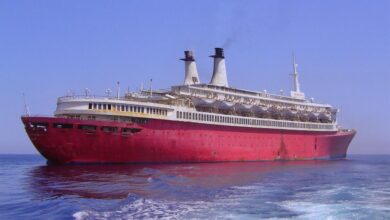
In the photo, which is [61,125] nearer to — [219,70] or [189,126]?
[189,126]

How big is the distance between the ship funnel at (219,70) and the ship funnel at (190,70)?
3.14 metres

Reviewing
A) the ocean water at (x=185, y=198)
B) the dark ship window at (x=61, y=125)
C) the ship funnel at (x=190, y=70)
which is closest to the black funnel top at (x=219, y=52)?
the ship funnel at (x=190, y=70)

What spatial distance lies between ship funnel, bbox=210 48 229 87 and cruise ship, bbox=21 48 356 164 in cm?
15

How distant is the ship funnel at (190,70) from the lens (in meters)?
66.0

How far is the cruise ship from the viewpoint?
4478cm

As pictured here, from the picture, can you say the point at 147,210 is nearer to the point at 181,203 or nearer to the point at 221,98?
the point at 181,203

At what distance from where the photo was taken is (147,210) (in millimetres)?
21016

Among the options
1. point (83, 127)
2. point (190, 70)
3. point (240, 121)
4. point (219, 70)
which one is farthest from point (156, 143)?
point (219, 70)

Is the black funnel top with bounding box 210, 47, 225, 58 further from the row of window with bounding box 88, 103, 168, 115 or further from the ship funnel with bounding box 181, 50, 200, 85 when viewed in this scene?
the row of window with bounding box 88, 103, 168, 115

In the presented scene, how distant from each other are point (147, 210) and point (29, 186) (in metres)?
12.9

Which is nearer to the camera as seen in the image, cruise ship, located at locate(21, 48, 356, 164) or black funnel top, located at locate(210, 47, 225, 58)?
cruise ship, located at locate(21, 48, 356, 164)

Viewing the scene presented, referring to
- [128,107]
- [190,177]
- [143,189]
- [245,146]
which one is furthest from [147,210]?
[245,146]

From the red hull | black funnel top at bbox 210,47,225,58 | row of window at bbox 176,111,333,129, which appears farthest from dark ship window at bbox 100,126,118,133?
black funnel top at bbox 210,47,225,58

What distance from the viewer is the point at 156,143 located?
4934 centimetres
